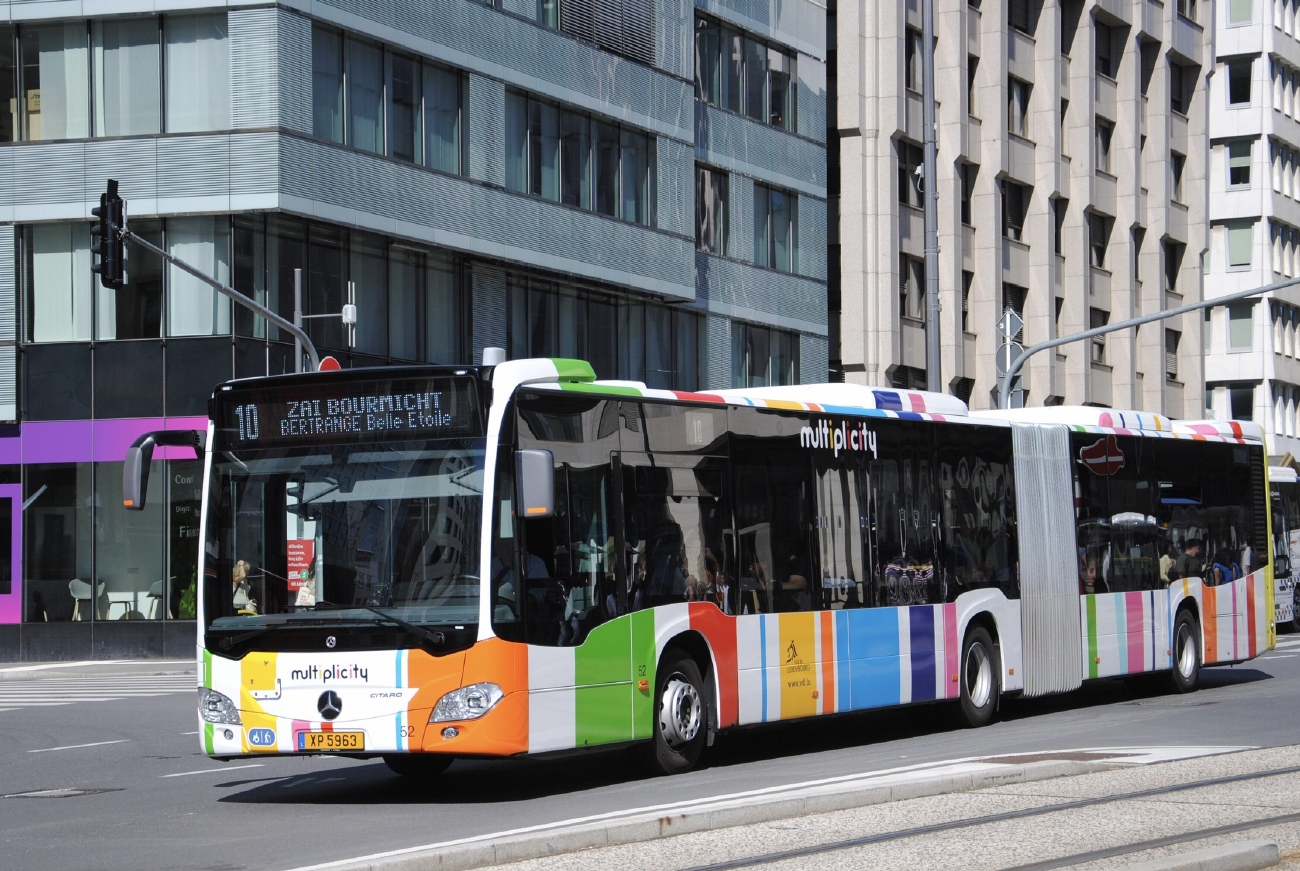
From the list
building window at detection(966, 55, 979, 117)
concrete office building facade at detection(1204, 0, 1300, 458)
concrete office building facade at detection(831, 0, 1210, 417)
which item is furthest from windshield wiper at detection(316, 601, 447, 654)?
concrete office building facade at detection(1204, 0, 1300, 458)

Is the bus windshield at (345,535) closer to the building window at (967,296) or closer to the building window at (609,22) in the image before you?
the building window at (609,22)

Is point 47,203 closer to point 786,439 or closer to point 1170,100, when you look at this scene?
point 786,439

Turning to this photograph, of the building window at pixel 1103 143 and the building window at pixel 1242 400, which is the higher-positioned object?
the building window at pixel 1103 143

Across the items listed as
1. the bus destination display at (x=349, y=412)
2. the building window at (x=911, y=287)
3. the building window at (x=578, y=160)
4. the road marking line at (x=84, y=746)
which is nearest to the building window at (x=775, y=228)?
the building window at (x=911, y=287)

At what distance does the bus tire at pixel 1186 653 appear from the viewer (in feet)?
73.0

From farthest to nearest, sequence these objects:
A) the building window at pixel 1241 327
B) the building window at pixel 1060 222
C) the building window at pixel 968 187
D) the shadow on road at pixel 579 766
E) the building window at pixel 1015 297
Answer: the building window at pixel 1241 327 → the building window at pixel 1060 222 → the building window at pixel 1015 297 → the building window at pixel 968 187 → the shadow on road at pixel 579 766

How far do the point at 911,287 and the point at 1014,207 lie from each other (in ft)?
26.1

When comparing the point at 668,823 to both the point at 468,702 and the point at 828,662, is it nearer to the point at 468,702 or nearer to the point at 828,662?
the point at 468,702

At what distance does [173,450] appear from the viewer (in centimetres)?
3497

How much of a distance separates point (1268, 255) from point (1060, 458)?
59003mm

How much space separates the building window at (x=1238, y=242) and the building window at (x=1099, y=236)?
41.8ft

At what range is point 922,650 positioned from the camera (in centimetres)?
1736

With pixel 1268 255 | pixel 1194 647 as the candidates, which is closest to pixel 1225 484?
pixel 1194 647

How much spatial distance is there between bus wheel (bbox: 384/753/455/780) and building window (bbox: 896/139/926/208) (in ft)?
133
